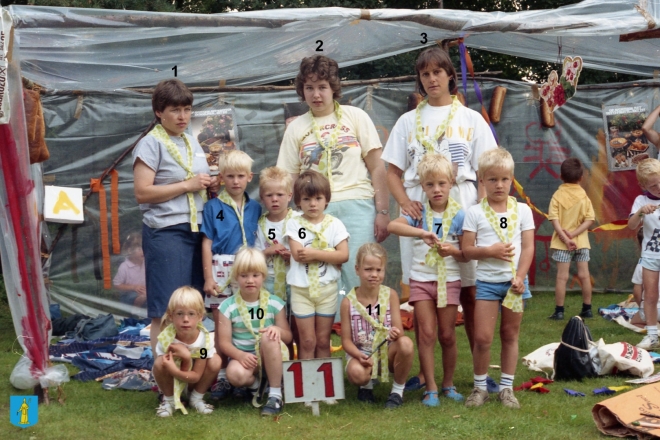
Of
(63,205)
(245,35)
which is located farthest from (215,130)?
(245,35)

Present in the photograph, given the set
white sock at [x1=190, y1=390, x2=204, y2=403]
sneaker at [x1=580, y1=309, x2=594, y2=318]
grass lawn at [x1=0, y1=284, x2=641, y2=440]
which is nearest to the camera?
grass lawn at [x1=0, y1=284, x2=641, y2=440]

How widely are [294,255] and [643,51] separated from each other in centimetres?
440

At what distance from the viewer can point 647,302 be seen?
21.5 ft

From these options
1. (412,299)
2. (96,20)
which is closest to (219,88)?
(96,20)

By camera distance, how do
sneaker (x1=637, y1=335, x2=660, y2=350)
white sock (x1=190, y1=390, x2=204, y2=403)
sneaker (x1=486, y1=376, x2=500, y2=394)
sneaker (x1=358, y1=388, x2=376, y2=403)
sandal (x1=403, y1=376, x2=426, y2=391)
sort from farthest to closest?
sneaker (x1=637, y1=335, x2=660, y2=350) → sandal (x1=403, y1=376, x2=426, y2=391) → sneaker (x1=486, y1=376, x2=500, y2=394) → sneaker (x1=358, y1=388, x2=376, y2=403) → white sock (x1=190, y1=390, x2=204, y2=403)

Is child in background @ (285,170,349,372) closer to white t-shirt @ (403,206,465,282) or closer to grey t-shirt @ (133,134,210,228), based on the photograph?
white t-shirt @ (403,206,465,282)

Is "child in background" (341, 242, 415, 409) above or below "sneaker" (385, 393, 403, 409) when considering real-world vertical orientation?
above

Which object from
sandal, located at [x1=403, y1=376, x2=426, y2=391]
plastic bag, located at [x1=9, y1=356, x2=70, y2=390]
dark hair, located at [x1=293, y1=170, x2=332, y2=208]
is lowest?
sandal, located at [x1=403, y1=376, x2=426, y2=391]

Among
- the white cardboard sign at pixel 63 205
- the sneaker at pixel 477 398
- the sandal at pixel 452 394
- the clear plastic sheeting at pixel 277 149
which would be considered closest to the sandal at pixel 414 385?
the sandal at pixel 452 394

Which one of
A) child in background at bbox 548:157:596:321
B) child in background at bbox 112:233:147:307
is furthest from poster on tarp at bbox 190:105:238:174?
child in background at bbox 548:157:596:321

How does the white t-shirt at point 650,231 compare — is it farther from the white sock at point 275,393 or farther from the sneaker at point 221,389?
the sneaker at point 221,389

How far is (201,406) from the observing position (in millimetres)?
4820

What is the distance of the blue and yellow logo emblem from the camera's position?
4.37 m

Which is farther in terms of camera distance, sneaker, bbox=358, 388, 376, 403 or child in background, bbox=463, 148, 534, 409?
sneaker, bbox=358, 388, 376, 403
